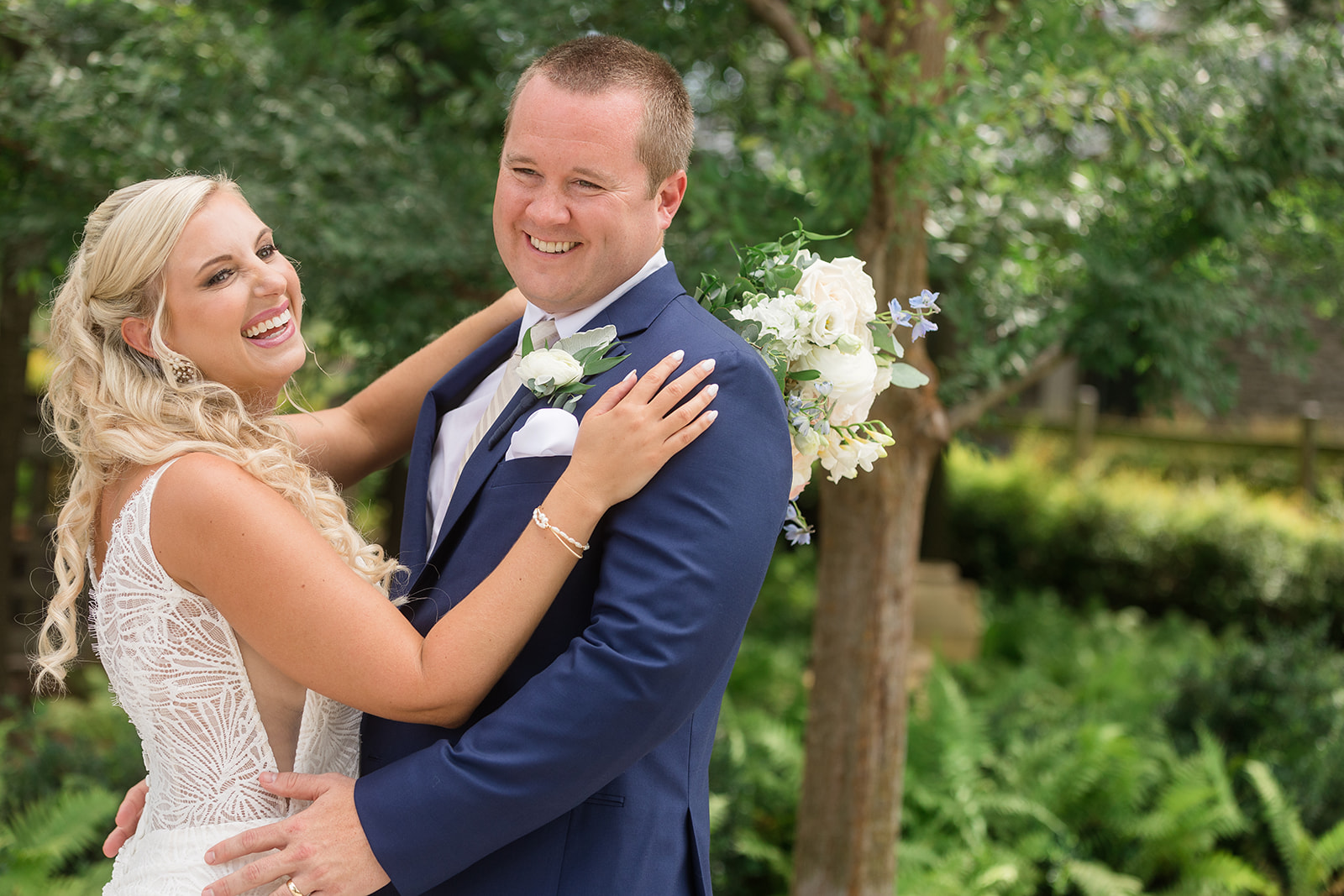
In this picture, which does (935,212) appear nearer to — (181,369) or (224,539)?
(181,369)

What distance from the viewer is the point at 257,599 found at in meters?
1.63

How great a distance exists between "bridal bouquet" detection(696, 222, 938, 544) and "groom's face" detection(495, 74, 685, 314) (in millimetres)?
230

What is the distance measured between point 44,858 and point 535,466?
354cm

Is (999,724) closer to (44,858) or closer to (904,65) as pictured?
(904,65)

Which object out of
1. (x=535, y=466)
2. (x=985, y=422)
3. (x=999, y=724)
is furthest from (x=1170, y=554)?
(x=535, y=466)

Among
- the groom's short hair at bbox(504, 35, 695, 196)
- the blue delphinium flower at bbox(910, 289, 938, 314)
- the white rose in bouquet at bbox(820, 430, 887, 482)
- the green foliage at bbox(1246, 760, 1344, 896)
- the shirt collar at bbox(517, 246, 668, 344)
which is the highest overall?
the groom's short hair at bbox(504, 35, 695, 196)

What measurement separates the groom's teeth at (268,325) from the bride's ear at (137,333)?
158 millimetres

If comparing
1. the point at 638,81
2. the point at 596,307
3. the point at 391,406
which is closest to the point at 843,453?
the point at 596,307

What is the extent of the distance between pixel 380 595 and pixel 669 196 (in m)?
0.83

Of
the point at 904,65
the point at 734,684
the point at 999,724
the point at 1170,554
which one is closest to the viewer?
the point at 904,65

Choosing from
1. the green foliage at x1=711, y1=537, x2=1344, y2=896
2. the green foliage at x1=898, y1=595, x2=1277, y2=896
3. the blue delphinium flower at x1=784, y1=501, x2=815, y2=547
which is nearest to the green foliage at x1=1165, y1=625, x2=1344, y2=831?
the green foliage at x1=711, y1=537, x2=1344, y2=896

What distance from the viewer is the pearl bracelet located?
5.16 ft

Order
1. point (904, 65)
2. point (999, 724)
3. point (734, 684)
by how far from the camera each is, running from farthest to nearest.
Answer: point (734, 684), point (999, 724), point (904, 65)

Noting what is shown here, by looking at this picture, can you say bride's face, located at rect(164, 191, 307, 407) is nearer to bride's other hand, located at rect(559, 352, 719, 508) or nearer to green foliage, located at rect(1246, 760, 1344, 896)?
bride's other hand, located at rect(559, 352, 719, 508)
